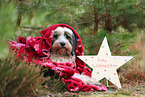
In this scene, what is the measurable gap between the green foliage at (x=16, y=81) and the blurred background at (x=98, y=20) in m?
2.08

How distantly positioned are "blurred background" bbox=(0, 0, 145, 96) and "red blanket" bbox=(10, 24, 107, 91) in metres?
0.83

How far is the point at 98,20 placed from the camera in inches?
199

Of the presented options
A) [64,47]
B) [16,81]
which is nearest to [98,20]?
[64,47]

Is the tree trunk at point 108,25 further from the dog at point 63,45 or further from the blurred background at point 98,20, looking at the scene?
the dog at point 63,45

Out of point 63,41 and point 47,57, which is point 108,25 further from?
point 47,57

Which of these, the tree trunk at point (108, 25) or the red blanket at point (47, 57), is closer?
the red blanket at point (47, 57)

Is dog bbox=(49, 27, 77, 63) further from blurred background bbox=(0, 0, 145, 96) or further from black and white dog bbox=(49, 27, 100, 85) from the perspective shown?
blurred background bbox=(0, 0, 145, 96)

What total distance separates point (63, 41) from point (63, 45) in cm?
7

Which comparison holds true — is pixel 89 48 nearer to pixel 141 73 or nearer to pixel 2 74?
pixel 141 73

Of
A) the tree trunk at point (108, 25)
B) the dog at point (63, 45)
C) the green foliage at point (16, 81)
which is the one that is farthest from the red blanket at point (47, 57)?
the tree trunk at point (108, 25)

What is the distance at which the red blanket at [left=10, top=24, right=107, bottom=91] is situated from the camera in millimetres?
3197

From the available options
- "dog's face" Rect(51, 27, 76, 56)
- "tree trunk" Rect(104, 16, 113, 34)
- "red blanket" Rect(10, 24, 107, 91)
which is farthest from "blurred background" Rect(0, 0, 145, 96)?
"dog's face" Rect(51, 27, 76, 56)

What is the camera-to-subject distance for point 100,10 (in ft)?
15.0

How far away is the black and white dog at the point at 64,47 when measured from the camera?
11.0 feet
